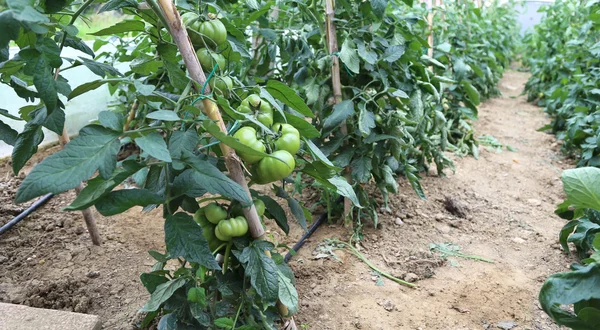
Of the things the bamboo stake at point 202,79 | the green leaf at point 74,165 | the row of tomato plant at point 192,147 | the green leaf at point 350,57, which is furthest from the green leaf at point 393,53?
the green leaf at point 74,165

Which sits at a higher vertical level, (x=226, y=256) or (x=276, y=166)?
(x=276, y=166)

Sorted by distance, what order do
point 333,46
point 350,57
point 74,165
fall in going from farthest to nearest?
1. point 333,46
2. point 350,57
3. point 74,165

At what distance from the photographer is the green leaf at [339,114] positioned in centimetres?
220

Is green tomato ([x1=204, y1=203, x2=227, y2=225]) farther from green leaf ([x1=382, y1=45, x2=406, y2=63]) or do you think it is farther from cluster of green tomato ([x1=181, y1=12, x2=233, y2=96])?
green leaf ([x1=382, y1=45, x2=406, y2=63])

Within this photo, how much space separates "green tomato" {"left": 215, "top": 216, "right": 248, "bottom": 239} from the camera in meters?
1.32

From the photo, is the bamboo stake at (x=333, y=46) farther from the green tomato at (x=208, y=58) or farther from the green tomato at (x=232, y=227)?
the green tomato at (x=232, y=227)

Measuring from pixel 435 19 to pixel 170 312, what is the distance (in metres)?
4.21

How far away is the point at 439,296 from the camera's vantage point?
2061 mm

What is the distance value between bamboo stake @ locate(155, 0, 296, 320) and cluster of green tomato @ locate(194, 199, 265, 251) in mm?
33

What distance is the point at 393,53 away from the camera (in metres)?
2.21

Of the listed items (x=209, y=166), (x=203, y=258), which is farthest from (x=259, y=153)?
(x=203, y=258)

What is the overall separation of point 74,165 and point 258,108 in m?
0.49

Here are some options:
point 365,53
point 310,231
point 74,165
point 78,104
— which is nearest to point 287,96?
point 74,165

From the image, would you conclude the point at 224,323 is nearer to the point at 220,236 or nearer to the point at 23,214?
the point at 220,236
